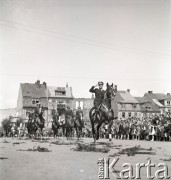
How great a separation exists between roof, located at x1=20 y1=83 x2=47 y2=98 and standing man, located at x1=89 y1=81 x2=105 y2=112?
32294 millimetres

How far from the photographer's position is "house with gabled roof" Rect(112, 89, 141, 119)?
58406mm

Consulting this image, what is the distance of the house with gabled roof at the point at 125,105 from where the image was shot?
192 feet

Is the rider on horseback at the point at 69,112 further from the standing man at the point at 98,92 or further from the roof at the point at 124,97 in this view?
the roof at the point at 124,97

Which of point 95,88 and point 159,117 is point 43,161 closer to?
point 95,88

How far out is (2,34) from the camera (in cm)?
1259

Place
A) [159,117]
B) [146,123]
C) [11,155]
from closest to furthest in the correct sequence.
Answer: [11,155]
[159,117]
[146,123]

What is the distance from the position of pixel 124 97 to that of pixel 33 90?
17.3m

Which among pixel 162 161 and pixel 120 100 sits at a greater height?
pixel 120 100

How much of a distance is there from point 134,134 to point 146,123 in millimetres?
1508

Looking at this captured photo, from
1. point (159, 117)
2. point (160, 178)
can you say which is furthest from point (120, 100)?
point (160, 178)

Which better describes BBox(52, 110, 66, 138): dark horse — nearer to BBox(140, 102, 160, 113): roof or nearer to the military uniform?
the military uniform

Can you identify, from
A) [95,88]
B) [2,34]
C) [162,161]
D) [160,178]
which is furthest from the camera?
[95,88]

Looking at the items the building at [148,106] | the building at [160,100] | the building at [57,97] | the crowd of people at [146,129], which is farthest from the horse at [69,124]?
the building at [148,106]

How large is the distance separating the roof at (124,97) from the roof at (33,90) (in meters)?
13.3
